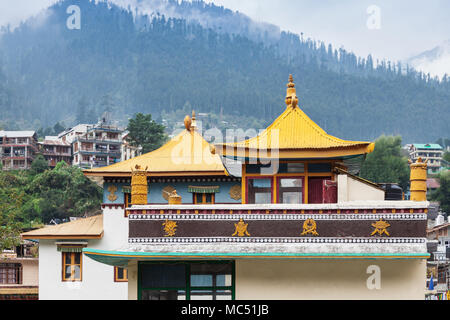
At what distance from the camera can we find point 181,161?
2684 cm

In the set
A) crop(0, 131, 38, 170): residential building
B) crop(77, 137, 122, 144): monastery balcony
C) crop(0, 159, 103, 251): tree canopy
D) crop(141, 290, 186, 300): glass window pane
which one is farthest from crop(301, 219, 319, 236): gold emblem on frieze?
crop(0, 131, 38, 170): residential building

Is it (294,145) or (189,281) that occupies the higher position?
(294,145)

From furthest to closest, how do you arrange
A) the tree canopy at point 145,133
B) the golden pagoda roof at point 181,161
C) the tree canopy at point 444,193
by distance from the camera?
1. the tree canopy at point 145,133
2. the tree canopy at point 444,193
3. the golden pagoda roof at point 181,161

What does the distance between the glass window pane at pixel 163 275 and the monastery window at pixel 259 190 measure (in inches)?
124

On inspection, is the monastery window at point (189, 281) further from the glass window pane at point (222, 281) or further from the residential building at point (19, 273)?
the residential building at point (19, 273)

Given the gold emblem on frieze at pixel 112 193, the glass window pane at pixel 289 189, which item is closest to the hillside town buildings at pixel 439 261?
the gold emblem on frieze at pixel 112 193

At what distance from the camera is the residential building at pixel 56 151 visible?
411 feet

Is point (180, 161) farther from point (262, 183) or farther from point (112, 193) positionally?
point (262, 183)

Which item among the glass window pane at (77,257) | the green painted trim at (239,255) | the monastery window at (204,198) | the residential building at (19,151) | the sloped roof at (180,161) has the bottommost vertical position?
the glass window pane at (77,257)

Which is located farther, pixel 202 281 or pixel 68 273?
pixel 68 273

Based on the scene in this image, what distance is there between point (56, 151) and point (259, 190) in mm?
115632

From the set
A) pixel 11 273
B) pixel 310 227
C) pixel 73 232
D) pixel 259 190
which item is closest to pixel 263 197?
pixel 259 190

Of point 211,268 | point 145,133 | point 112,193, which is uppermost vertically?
point 145,133
